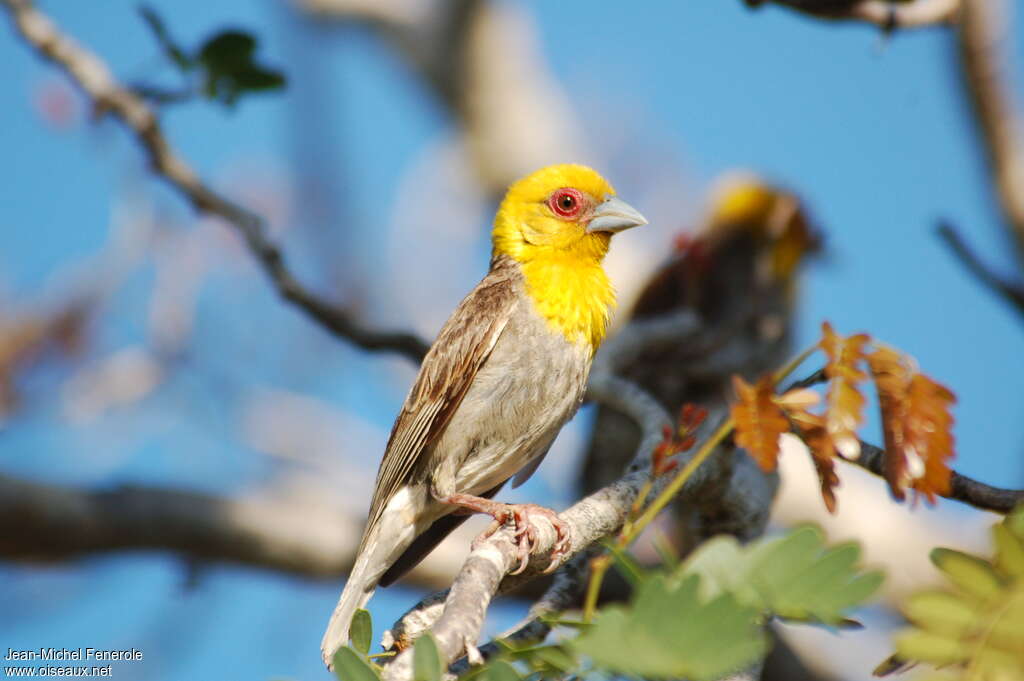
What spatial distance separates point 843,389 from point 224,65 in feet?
11.8

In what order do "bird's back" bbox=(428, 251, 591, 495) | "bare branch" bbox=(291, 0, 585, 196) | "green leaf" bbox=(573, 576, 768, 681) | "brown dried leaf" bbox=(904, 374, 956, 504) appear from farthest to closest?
"bare branch" bbox=(291, 0, 585, 196)
"bird's back" bbox=(428, 251, 591, 495)
"brown dried leaf" bbox=(904, 374, 956, 504)
"green leaf" bbox=(573, 576, 768, 681)

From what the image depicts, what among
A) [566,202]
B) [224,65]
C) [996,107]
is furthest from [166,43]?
[996,107]

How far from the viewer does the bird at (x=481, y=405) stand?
409 cm

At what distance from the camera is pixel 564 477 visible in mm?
9984

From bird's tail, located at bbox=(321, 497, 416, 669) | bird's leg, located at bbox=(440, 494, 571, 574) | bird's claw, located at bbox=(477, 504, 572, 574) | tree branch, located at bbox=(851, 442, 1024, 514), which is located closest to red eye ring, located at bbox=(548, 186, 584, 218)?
bird's leg, located at bbox=(440, 494, 571, 574)

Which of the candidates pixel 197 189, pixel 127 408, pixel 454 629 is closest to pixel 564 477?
pixel 127 408

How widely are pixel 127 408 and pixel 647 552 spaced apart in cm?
468

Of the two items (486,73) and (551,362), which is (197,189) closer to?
(551,362)

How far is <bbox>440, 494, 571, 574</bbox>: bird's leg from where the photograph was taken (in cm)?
305

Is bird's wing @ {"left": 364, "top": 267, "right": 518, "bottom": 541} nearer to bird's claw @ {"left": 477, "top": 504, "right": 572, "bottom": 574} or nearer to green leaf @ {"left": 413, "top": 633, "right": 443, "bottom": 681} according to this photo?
bird's claw @ {"left": 477, "top": 504, "right": 572, "bottom": 574}

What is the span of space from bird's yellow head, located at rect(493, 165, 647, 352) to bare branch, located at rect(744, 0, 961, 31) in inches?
42.8

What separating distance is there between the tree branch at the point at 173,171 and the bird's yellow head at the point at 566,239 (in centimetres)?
80

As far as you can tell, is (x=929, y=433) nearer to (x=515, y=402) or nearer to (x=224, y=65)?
(x=515, y=402)

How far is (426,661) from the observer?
1.73 m
